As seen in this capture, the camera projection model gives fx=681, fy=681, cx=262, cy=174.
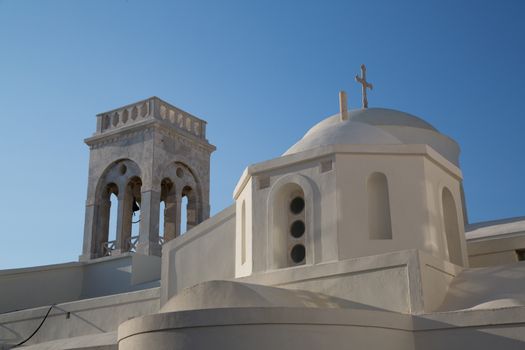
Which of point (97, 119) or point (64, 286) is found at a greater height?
point (97, 119)

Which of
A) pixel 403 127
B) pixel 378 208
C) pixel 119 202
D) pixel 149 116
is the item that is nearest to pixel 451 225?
pixel 378 208

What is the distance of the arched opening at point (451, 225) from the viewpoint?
13320 mm

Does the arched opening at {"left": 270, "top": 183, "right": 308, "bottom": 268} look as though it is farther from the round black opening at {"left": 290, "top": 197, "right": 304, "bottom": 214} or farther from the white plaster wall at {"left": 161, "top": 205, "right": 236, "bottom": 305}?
the white plaster wall at {"left": 161, "top": 205, "right": 236, "bottom": 305}

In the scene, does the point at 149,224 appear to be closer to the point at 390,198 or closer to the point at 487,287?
the point at 390,198

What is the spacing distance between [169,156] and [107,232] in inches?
155

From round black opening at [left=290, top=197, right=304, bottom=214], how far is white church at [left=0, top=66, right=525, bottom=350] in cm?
3

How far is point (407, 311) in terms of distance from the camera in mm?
10578

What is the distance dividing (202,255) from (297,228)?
3144 mm

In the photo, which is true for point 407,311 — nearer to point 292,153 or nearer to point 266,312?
point 266,312

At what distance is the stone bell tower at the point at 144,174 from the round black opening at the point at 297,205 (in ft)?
42.5

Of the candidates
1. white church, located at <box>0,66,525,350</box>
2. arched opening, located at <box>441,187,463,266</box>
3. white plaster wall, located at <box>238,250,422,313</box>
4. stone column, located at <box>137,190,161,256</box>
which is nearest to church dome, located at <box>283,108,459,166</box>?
white church, located at <box>0,66,525,350</box>

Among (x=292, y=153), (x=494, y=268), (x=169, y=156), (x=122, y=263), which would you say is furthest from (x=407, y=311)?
(x=169, y=156)

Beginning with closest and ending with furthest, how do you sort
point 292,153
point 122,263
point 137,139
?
point 292,153 < point 122,263 < point 137,139

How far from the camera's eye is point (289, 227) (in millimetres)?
12789
